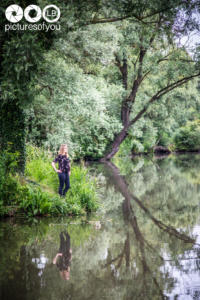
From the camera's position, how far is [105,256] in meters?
5.94

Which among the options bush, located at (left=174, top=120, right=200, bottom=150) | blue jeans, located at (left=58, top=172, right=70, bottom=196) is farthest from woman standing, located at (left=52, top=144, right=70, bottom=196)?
bush, located at (left=174, top=120, right=200, bottom=150)

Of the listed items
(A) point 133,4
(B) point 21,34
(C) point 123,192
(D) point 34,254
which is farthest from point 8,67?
(C) point 123,192

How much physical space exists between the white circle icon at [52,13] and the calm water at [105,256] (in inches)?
189

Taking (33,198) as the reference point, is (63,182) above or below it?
above

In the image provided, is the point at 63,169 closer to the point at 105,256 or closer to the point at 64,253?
the point at 64,253

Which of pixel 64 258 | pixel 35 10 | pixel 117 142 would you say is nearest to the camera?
pixel 64 258

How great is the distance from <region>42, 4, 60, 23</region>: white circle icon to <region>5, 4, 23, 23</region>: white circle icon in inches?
22.9

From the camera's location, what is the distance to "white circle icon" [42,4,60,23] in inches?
331

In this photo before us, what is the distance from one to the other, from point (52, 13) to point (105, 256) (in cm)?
577

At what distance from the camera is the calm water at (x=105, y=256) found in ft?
14.9

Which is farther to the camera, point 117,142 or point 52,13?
point 117,142

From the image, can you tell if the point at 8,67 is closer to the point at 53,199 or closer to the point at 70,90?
the point at 53,199

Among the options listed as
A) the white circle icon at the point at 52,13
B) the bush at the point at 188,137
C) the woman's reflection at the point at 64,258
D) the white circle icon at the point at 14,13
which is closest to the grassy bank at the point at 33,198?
the woman's reflection at the point at 64,258

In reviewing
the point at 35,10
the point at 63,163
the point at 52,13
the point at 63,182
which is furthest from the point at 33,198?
the point at 35,10
